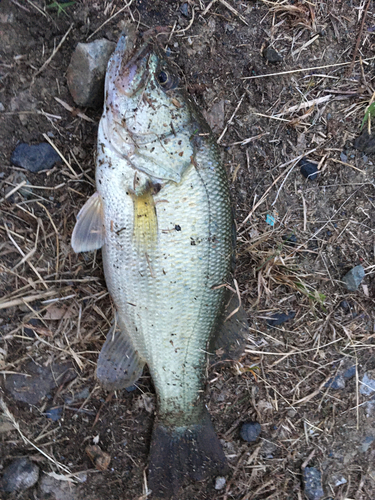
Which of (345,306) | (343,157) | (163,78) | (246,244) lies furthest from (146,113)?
(345,306)

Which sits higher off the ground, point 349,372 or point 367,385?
point 349,372

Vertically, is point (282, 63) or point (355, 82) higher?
point (282, 63)

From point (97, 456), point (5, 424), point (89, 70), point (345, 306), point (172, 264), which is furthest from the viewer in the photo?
point (345, 306)

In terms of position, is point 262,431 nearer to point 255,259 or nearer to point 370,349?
point 370,349

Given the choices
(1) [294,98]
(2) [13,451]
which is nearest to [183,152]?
(1) [294,98]

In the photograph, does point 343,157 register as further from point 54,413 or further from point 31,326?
point 54,413
